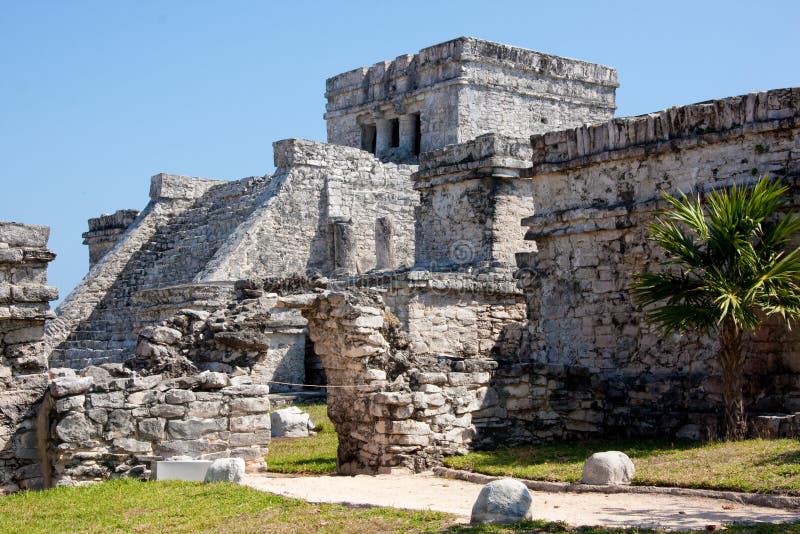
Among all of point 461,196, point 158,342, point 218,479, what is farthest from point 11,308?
point 461,196

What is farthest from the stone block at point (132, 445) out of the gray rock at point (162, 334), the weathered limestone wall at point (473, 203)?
the weathered limestone wall at point (473, 203)

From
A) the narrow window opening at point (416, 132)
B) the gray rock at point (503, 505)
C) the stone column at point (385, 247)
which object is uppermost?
the narrow window opening at point (416, 132)

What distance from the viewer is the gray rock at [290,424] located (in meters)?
15.0

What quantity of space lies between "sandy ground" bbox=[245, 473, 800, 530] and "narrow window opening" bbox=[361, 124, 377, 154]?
2162 centimetres

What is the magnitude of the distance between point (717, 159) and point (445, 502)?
16.8 feet

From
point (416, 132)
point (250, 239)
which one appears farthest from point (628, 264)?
point (416, 132)

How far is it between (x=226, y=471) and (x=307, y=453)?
3077 mm

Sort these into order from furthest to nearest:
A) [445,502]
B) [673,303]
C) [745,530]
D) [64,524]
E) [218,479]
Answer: [673,303]
[218,479]
[445,502]
[64,524]
[745,530]

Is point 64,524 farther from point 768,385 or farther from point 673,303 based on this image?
point 768,385

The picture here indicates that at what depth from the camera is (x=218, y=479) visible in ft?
34.2

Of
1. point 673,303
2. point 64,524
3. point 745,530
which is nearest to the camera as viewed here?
point 745,530

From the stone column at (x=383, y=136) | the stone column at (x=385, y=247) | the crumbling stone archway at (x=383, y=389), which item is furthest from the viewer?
the stone column at (x=383, y=136)

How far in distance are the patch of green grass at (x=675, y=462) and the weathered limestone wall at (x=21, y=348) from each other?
398 centimetres

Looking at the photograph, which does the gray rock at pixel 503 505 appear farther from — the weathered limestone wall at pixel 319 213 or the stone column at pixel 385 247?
the weathered limestone wall at pixel 319 213
